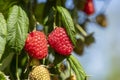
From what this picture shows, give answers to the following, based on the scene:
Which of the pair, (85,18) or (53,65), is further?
(85,18)

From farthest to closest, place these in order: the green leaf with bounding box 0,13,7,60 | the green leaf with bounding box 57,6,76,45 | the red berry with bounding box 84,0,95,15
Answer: the red berry with bounding box 84,0,95,15
the green leaf with bounding box 57,6,76,45
the green leaf with bounding box 0,13,7,60

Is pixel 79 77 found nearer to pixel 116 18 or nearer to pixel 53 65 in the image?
pixel 53 65

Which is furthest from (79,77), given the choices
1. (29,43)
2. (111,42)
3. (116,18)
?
(116,18)

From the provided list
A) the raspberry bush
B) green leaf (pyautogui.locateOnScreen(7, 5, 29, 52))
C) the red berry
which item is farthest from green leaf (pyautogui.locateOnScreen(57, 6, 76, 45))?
the red berry

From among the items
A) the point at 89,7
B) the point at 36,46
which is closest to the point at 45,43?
the point at 36,46

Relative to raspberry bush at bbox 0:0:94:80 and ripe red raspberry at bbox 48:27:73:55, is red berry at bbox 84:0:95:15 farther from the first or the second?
ripe red raspberry at bbox 48:27:73:55

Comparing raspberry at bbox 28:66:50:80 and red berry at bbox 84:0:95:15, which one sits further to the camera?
red berry at bbox 84:0:95:15

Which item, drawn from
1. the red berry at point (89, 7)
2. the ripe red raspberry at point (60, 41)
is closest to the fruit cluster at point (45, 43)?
the ripe red raspberry at point (60, 41)
